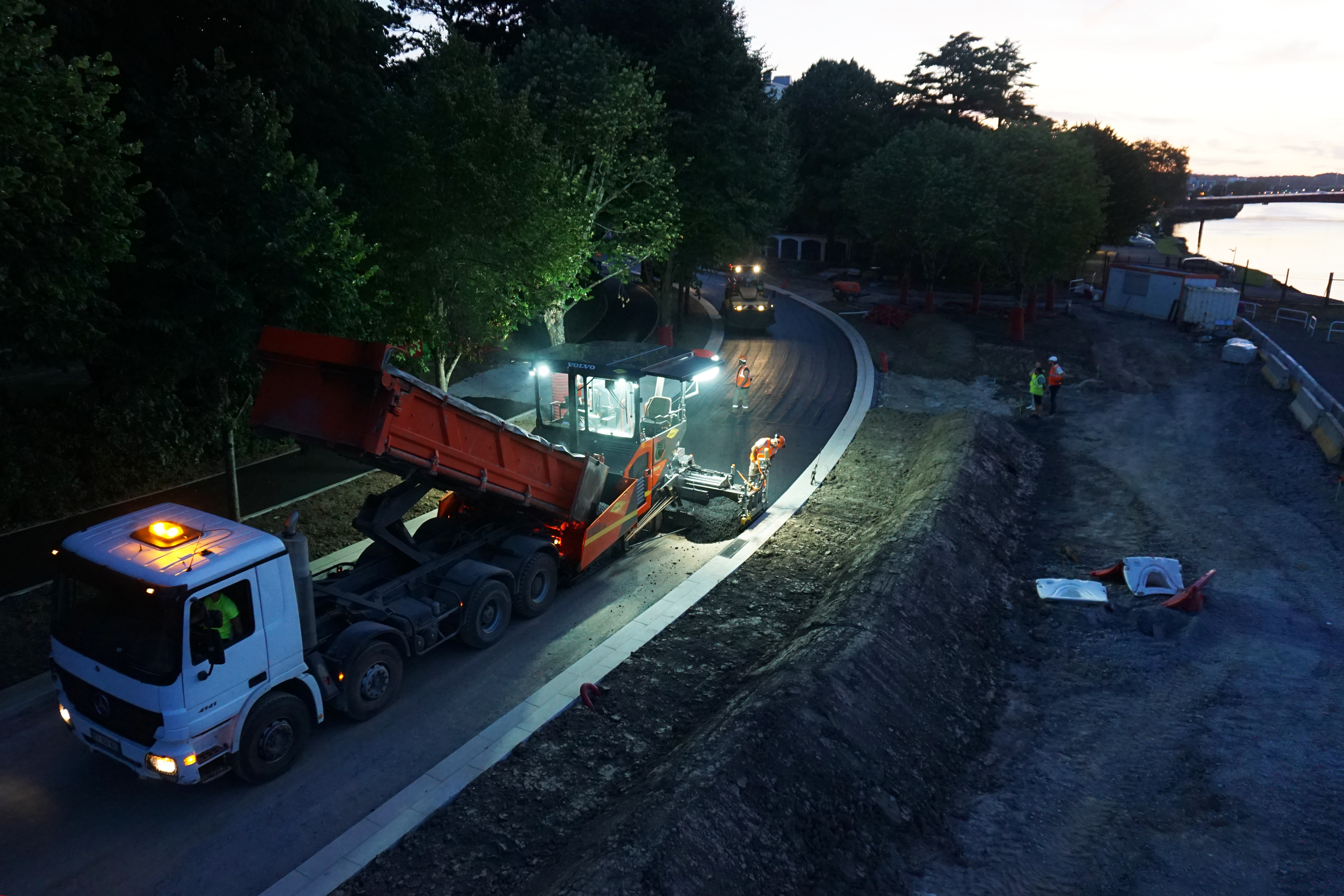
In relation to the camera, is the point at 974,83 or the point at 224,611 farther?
the point at 974,83

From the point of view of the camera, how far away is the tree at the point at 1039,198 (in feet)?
108

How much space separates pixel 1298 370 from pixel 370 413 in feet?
87.7

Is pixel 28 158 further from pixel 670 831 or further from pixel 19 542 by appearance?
pixel 670 831

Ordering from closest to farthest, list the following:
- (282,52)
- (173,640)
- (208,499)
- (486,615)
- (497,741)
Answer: (173,640) < (497,741) < (486,615) < (282,52) < (208,499)

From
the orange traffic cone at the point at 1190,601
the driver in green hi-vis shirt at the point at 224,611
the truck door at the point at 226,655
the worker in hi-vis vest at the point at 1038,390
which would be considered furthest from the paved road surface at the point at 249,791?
the worker in hi-vis vest at the point at 1038,390

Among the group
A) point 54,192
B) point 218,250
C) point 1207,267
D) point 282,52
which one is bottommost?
point 1207,267

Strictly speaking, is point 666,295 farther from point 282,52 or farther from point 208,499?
point 208,499

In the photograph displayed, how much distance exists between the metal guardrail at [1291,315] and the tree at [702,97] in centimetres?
2352

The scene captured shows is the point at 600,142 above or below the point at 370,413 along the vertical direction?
above

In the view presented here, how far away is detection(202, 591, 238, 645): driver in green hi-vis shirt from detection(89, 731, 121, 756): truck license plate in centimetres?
148

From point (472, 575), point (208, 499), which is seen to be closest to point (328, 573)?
point (472, 575)

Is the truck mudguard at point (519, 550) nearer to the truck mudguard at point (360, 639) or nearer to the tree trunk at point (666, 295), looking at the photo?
the truck mudguard at point (360, 639)

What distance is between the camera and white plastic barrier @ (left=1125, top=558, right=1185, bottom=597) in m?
12.6

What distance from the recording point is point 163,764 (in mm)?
7387
